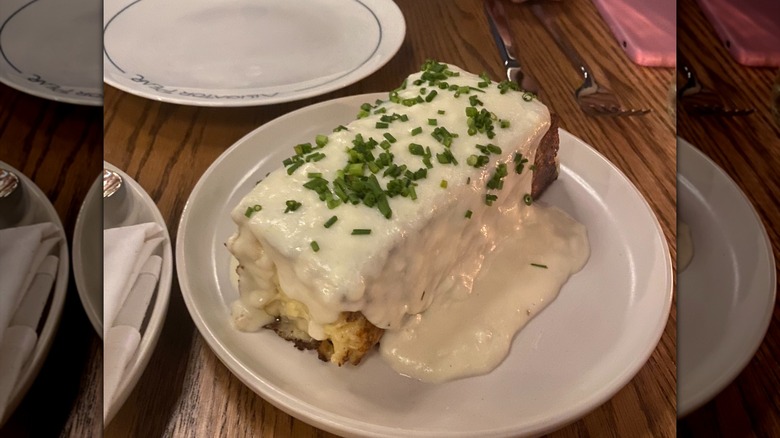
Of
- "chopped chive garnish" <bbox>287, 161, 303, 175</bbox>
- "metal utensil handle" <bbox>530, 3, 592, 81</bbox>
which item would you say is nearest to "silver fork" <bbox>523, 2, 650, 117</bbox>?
"metal utensil handle" <bbox>530, 3, 592, 81</bbox>

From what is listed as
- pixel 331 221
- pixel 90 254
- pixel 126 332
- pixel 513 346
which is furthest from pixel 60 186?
pixel 513 346

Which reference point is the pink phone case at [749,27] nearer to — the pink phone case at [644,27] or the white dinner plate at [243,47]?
the white dinner plate at [243,47]

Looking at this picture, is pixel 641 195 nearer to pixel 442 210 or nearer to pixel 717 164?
pixel 442 210

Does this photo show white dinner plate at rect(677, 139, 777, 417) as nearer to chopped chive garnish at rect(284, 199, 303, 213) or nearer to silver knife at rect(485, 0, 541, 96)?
chopped chive garnish at rect(284, 199, 303, 213)

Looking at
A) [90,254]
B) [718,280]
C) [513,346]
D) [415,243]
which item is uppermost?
[90,254]

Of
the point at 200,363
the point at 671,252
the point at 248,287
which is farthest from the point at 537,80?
the point at 200,363

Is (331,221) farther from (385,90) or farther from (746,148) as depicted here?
(385,90)

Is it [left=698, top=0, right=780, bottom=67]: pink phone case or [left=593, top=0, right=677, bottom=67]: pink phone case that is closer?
[left=698, top=0, right=780, bottom=67]: pink phone case
